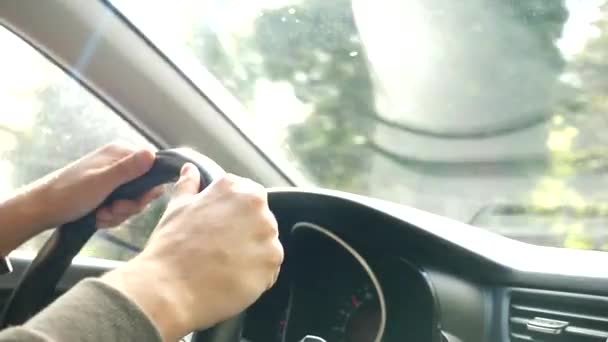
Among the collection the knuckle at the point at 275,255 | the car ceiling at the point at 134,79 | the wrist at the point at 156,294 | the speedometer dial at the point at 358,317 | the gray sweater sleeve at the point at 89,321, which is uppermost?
the car ceiling at the point at 134,79

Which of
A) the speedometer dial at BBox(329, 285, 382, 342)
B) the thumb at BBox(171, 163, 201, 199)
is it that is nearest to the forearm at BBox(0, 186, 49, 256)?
the thumb at BBox(171, 163, 201, 199)

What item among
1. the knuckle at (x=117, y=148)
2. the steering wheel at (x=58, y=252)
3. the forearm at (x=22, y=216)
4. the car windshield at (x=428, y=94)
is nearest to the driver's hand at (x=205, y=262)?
the steering wheel at (x=58, y=252)

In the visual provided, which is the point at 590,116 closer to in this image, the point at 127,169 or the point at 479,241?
the point at 479,241

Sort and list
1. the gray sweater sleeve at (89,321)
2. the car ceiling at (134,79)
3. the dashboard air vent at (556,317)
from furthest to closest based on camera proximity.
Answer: the car ceiling at (134,79) → the dashboard air vent at (556,317) → the gray sweater sleeve at (89,321)

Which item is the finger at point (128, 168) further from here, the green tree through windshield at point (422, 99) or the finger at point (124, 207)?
the green tree through windshield at point (422, 99)

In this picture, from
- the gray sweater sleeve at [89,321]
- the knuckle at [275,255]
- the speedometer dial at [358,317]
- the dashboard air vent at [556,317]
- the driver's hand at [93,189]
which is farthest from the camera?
the speedometer dial at [358,317]

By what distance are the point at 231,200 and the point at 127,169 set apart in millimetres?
341

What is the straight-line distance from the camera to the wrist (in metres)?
0.87

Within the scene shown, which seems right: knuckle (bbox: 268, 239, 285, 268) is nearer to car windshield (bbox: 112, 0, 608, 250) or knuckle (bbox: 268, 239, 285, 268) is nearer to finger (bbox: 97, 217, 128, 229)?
finger (bbox: 97, 217, 128, 229)

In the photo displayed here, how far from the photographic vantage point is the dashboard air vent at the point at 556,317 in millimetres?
1200

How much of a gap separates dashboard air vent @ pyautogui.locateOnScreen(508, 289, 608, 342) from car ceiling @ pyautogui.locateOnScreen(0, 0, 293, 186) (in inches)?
29.5

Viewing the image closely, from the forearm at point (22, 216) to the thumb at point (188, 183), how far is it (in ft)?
1.26

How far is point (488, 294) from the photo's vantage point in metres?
1.38

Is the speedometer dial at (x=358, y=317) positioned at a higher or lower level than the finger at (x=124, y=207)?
lower
